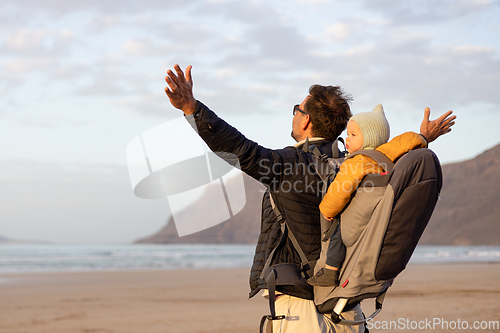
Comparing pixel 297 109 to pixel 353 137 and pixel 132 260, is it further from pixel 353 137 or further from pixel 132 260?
pixel 132 260

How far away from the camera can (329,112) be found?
219cm

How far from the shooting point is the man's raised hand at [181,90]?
1826 millimetres

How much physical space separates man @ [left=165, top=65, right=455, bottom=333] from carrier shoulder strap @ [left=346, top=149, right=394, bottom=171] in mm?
264

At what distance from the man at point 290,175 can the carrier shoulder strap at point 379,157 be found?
264 millimetres

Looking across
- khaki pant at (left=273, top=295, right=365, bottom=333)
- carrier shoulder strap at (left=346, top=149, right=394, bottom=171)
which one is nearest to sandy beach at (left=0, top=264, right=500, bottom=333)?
khaki pant at (left=273, top=295, right=365, bottom=333)

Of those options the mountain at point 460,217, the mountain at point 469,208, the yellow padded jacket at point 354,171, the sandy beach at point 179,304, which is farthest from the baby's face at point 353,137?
the mountain at point 469,208

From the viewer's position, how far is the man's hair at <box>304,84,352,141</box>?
218 centimetres

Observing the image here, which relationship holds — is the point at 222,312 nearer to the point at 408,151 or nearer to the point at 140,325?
the point at 140,325

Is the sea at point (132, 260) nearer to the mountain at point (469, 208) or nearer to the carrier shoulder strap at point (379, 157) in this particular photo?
the carrier shoulder strap at point (379, 157)

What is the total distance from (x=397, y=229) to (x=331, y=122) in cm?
65

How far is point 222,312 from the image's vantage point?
9.49 m

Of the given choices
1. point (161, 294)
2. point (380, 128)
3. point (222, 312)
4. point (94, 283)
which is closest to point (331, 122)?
point (380, 128)

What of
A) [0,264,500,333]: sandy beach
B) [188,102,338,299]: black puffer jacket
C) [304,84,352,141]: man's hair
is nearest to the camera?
[188,102,338,299]: black puffer jacket

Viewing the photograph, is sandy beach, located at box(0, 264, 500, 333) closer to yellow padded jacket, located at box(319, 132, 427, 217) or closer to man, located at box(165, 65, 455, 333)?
man, located at box(165, 65, 455, 333)
